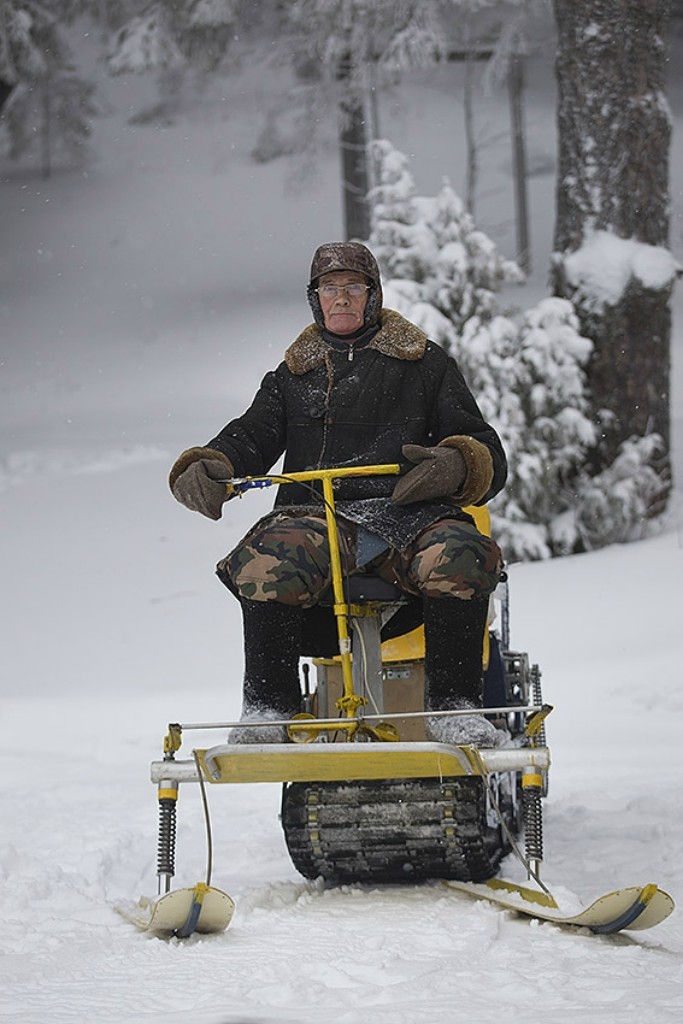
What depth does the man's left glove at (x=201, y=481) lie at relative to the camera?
4.34m

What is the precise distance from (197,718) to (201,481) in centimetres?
357

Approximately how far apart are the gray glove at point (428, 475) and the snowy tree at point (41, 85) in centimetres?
1439

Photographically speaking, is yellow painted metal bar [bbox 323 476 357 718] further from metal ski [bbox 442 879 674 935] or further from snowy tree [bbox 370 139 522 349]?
snowy tree [bbox 370 139 522 349]

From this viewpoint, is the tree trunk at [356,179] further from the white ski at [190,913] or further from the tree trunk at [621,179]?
the white ski at [190,913]

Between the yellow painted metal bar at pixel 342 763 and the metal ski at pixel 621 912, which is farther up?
the yellow painted metal bar at pixel 342 763

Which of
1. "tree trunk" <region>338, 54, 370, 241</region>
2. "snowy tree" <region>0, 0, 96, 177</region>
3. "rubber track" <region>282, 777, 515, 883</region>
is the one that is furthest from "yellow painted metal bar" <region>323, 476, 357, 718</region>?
"tree trunk" <region>338, 54, 370, 241</region>

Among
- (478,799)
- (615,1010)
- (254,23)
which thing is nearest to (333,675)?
(478,799)

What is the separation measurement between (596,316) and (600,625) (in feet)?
9.57

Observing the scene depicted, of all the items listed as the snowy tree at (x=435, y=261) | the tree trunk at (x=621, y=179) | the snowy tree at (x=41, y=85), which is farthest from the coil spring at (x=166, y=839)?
the snowy tree at (x=41, y=85)

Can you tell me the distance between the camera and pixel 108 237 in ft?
87.9

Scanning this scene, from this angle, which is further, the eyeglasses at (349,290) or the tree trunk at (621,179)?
the tree trunk at (621,179)

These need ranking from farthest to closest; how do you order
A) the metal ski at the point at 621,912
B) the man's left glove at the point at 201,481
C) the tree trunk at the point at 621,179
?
1. the tree trunk at the point at 621,179
2. the man's left glove at the point at 201,481
3. the metal ski at the point at 621,912

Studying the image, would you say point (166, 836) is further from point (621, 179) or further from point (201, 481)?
point (621, 179)

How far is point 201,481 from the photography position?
4.34 m
